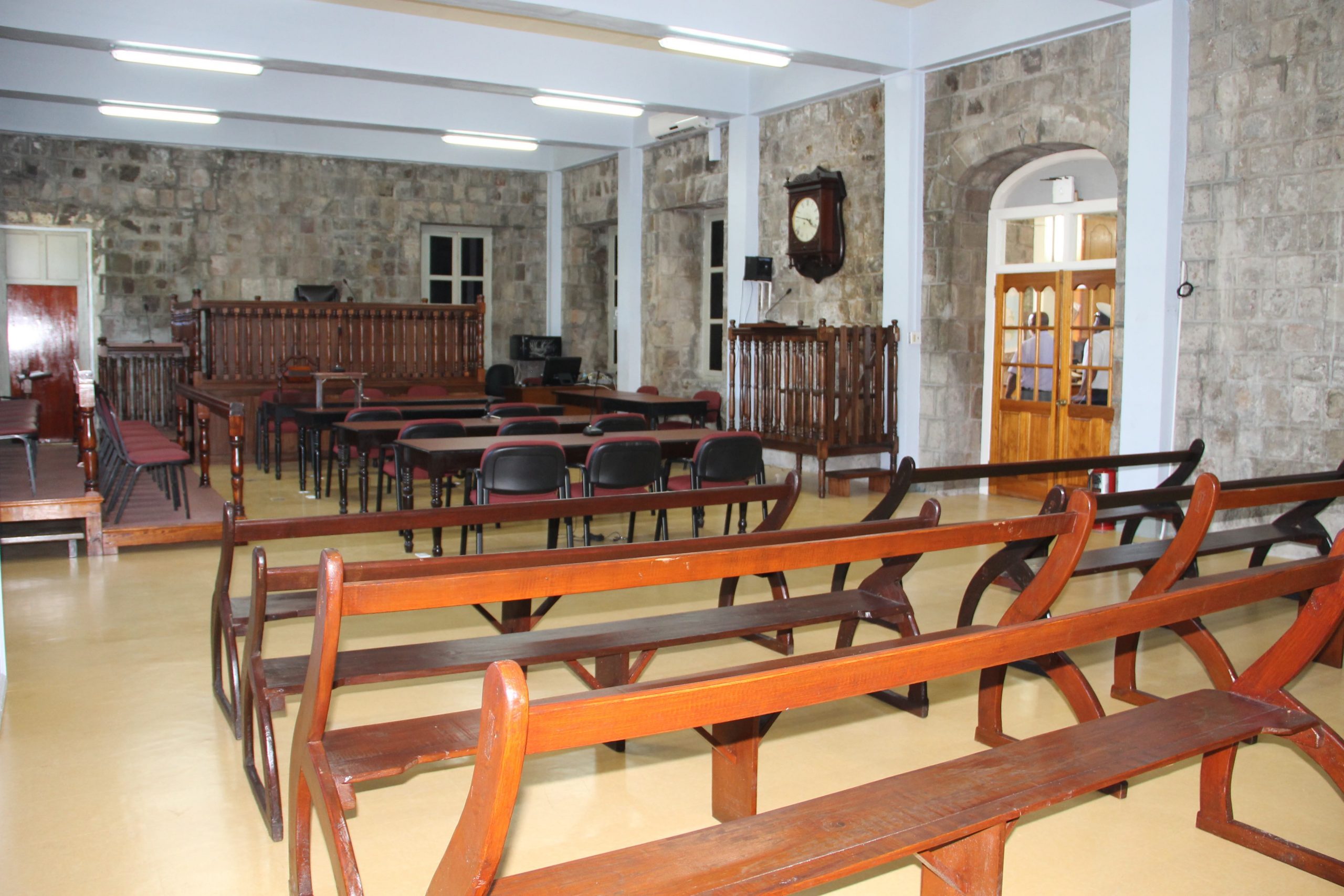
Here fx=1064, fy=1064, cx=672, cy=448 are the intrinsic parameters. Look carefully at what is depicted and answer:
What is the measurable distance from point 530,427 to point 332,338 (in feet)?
16.0

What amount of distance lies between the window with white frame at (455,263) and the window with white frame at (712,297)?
341cm

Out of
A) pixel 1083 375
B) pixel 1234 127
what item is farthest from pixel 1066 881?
pixel 1083 375

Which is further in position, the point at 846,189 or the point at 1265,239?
the point at 846,189

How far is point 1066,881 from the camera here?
2.43 metres

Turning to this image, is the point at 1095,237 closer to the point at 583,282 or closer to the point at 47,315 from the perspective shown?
the point at 583,282

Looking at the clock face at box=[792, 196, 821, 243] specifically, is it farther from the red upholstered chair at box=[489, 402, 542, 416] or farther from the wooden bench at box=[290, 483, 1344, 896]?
the wooden bench at box=[290, 483, 1344, 896]

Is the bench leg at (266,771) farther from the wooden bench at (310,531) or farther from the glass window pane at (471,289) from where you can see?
the glass window pane at (471,289)

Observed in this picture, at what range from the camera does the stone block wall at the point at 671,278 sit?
11820mm

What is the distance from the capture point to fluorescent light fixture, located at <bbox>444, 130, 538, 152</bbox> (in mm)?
11281

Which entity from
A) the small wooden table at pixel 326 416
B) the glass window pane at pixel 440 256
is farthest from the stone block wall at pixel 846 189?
the glass window pane at pixel 440 256

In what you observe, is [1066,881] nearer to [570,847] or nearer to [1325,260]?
[570,847]

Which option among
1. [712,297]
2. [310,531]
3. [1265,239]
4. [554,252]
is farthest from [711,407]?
[310,531]

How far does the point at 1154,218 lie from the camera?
6.64 metres

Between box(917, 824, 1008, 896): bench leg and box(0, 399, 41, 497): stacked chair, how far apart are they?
5.42 m
